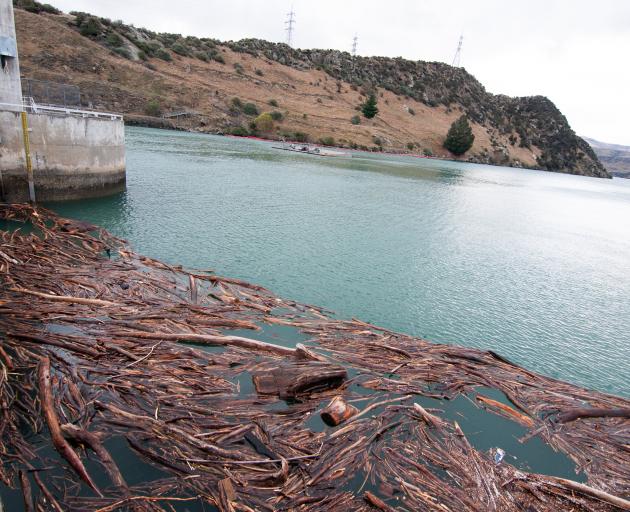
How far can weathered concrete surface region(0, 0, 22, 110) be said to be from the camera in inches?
706

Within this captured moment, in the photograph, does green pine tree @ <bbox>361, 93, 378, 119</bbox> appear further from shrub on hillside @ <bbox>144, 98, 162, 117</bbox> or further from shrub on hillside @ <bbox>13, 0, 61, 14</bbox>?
shrub on hillside @ <bbox>13, 0, 61, 14</bbox>

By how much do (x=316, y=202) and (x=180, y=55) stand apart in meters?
88.5

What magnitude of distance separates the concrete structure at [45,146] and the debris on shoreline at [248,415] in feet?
33.0

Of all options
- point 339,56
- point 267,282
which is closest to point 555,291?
point 267,282

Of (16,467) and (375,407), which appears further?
(375,407)

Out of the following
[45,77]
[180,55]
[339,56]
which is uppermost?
[339,56]

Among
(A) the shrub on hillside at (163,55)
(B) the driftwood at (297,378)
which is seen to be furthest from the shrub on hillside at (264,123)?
(B) the driftwood at (297,378)

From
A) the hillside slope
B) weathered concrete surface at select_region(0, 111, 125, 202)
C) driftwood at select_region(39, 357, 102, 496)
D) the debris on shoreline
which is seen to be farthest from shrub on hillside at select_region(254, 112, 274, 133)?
driftwood at select_region(39, 357, 102, 496)

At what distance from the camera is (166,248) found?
51.3 ft

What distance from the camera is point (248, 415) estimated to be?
6348 mm

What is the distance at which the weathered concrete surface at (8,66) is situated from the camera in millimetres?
17938

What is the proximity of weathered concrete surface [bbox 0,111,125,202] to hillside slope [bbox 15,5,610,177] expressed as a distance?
50.5m

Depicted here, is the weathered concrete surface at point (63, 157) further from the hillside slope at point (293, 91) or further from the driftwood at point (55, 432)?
the hillside slope at point (293, 91)

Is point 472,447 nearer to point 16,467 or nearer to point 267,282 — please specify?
point 16,467
